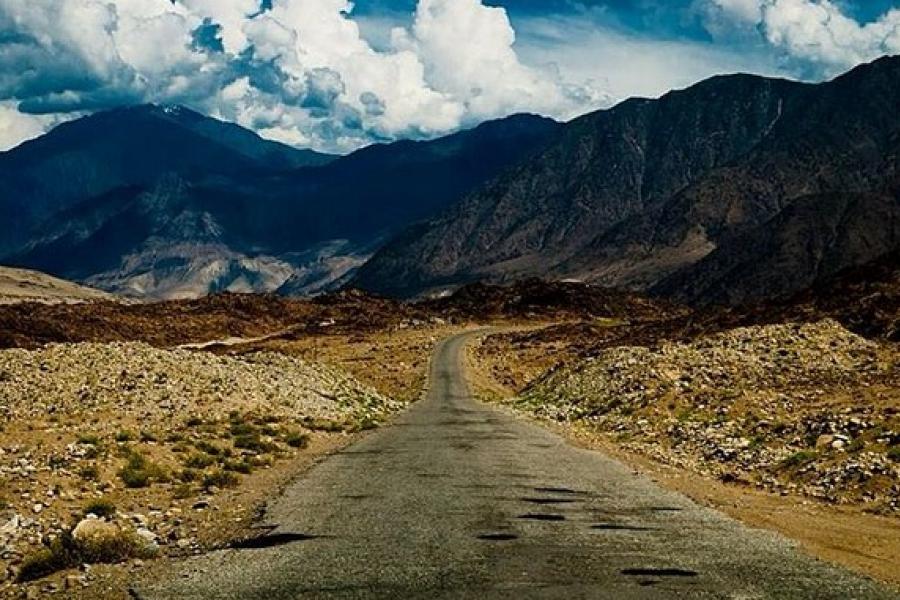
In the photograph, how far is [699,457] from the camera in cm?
2909

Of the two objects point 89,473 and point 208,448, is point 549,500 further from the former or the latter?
point 208,448

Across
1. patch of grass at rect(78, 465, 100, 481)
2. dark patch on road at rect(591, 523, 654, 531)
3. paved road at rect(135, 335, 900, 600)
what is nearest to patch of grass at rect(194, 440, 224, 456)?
paved road at rect(135, 335, 900, 600)

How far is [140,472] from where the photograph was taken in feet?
75.4

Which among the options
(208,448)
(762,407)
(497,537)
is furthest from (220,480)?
(762,407)

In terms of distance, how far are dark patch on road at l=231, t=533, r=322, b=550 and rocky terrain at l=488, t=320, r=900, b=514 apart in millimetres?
12522

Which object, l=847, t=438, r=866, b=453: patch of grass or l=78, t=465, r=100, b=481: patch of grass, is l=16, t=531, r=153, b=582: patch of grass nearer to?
l=78, t=465, r=100, b=481: patch of grass

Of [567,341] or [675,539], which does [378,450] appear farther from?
[567,341]

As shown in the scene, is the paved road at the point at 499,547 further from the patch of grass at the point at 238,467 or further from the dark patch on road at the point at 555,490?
the patch of grass at the point at 238,467

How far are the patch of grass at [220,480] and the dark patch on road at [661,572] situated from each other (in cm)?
1281

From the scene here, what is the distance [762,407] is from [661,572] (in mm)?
22159

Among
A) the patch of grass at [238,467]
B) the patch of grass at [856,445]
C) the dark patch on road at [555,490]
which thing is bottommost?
the patch of grass at [238,467]

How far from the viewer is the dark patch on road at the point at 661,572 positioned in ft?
44.2

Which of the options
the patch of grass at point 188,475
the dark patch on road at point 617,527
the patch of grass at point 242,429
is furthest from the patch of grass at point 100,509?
the patch of grass at point 242,429

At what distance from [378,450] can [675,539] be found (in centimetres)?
1641
